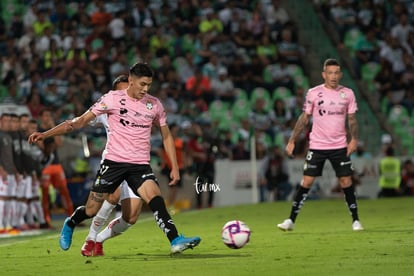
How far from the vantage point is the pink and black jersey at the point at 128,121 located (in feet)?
41.9

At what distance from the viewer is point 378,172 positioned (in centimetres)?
2902

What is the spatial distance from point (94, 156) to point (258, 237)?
40.9 ft

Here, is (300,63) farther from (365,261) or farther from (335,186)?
(365,261)

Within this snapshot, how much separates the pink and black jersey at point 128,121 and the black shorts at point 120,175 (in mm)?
67

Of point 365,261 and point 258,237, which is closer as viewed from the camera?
point 365,261

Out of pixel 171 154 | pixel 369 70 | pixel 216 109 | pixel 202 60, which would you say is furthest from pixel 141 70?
pixel 369 70

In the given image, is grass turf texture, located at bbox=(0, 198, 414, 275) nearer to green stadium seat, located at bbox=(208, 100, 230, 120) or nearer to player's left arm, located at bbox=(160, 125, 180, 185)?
player's left arm, located at bbox=(160, 125, 180, 185)

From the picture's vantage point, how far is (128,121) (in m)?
12.8

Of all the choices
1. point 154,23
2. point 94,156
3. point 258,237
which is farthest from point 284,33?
point 258,237

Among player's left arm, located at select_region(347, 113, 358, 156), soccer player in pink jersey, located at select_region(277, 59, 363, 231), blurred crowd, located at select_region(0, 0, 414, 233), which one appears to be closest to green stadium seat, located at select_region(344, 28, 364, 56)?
blurred crowd, located at select_region(0, 0, 414, 233)

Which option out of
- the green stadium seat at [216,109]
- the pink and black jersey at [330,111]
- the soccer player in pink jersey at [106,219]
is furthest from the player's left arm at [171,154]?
the green stadium seat at [216,109]

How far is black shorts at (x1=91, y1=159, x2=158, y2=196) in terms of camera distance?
41.7ft

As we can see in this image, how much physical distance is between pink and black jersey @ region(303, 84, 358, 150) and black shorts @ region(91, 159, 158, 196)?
4911 millimetres

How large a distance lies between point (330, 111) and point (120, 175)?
17.3 feet
